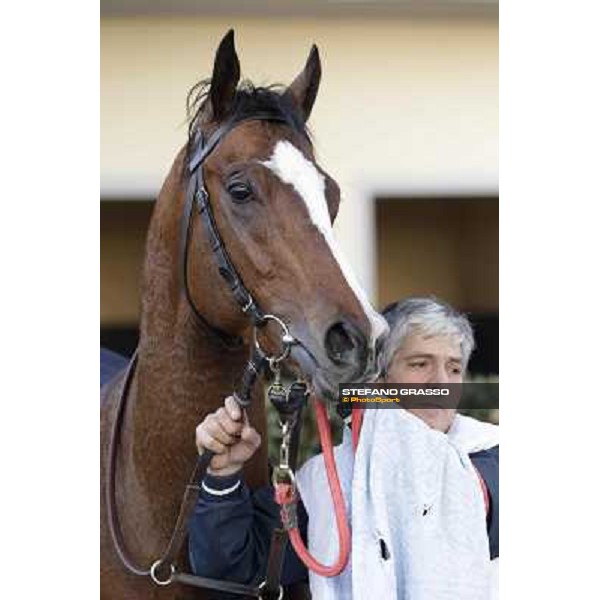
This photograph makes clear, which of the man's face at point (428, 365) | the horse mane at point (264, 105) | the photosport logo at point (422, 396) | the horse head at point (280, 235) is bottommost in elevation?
the photosport logo at point (422, 396)

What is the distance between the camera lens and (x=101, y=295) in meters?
2.13

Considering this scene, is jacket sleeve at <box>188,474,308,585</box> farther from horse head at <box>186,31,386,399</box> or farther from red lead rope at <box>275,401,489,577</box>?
horse head at <box>186,31,386,399</box>

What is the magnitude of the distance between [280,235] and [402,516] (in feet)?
1.86

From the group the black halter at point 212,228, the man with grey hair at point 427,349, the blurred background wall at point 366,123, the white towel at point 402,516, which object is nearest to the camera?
the black halter at point 212,228

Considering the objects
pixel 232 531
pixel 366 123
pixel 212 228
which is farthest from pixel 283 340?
pixel 366 123

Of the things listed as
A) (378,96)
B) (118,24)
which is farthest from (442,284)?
(118,24)

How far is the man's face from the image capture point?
1.98m

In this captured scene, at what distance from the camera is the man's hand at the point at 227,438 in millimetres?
1659


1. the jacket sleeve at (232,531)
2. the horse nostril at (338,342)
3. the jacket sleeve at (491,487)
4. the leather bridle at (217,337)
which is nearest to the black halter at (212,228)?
the leather bridle at (217,337)

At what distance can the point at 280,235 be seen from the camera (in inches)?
65.7

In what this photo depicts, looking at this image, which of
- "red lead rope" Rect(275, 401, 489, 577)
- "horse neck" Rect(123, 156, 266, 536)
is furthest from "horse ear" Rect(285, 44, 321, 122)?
"red lead rope" Rect(275, 401, 489, 577)

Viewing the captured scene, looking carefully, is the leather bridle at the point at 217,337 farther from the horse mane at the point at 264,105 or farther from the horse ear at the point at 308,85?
the horse ear at the point at 308,85

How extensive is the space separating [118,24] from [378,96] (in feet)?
1.81
